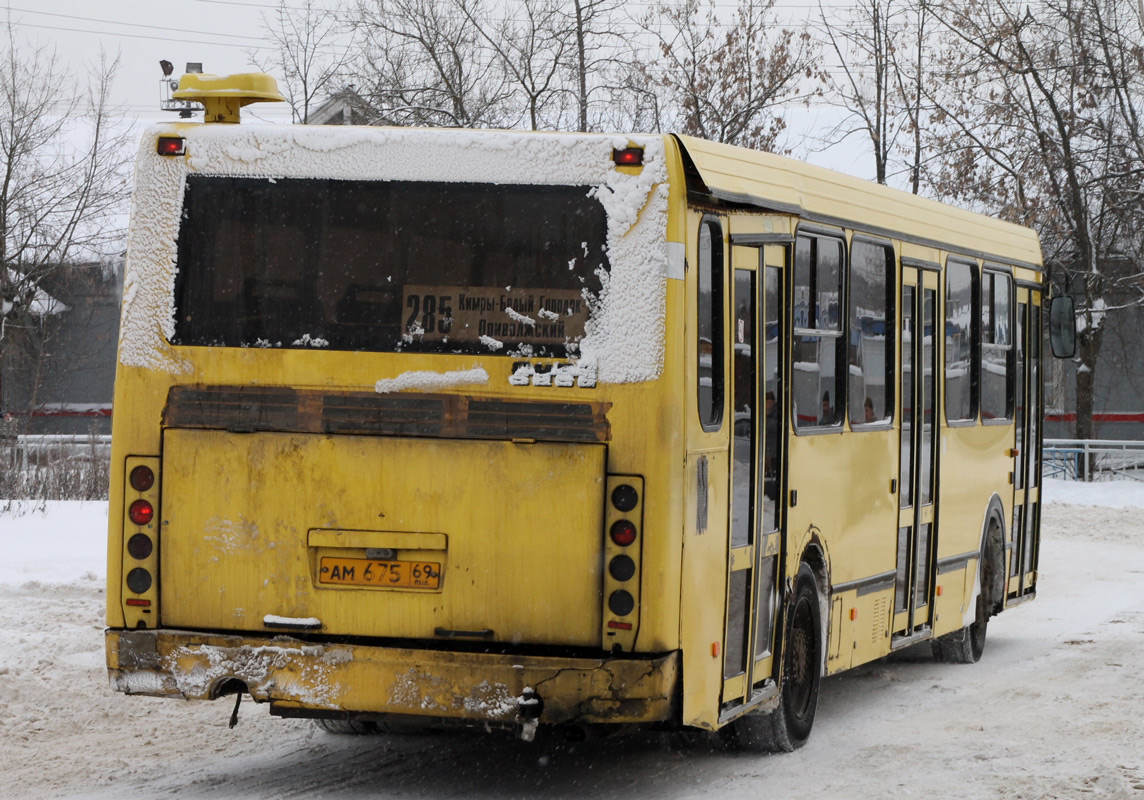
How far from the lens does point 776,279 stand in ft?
25.5

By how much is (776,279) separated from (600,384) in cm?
163

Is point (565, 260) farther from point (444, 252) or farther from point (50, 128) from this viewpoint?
point (50, 128)

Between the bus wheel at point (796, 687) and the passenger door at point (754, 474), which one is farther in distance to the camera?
the bus wheel at point (796, 687)

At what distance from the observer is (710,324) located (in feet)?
22.8

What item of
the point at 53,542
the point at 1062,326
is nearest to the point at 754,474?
the point at 1062,326

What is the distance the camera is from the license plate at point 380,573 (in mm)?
6586

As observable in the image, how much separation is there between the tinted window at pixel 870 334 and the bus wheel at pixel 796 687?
116 centimetres

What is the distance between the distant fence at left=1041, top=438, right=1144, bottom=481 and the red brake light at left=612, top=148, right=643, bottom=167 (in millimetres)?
26400

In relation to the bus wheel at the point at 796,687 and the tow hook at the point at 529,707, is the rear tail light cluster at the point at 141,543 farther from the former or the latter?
the bus wheel at the point at 796,687

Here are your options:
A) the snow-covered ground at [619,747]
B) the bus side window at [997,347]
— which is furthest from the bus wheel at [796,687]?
the bus side window at [997,347]

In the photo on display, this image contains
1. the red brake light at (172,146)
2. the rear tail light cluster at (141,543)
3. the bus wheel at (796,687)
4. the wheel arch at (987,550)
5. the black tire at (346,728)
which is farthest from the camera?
the wheel arch at (987,550)

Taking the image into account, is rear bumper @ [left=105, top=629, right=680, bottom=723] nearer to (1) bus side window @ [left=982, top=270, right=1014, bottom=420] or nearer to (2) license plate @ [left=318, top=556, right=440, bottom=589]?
(2) license plate @ [left=318, top=556, right=440, bottom=589]

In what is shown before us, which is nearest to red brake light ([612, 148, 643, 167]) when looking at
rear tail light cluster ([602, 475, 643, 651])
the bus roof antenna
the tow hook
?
rear tail light cluster ([602, 475, 643, 651])

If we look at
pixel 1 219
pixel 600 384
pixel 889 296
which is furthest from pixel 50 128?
pixel 600 384
